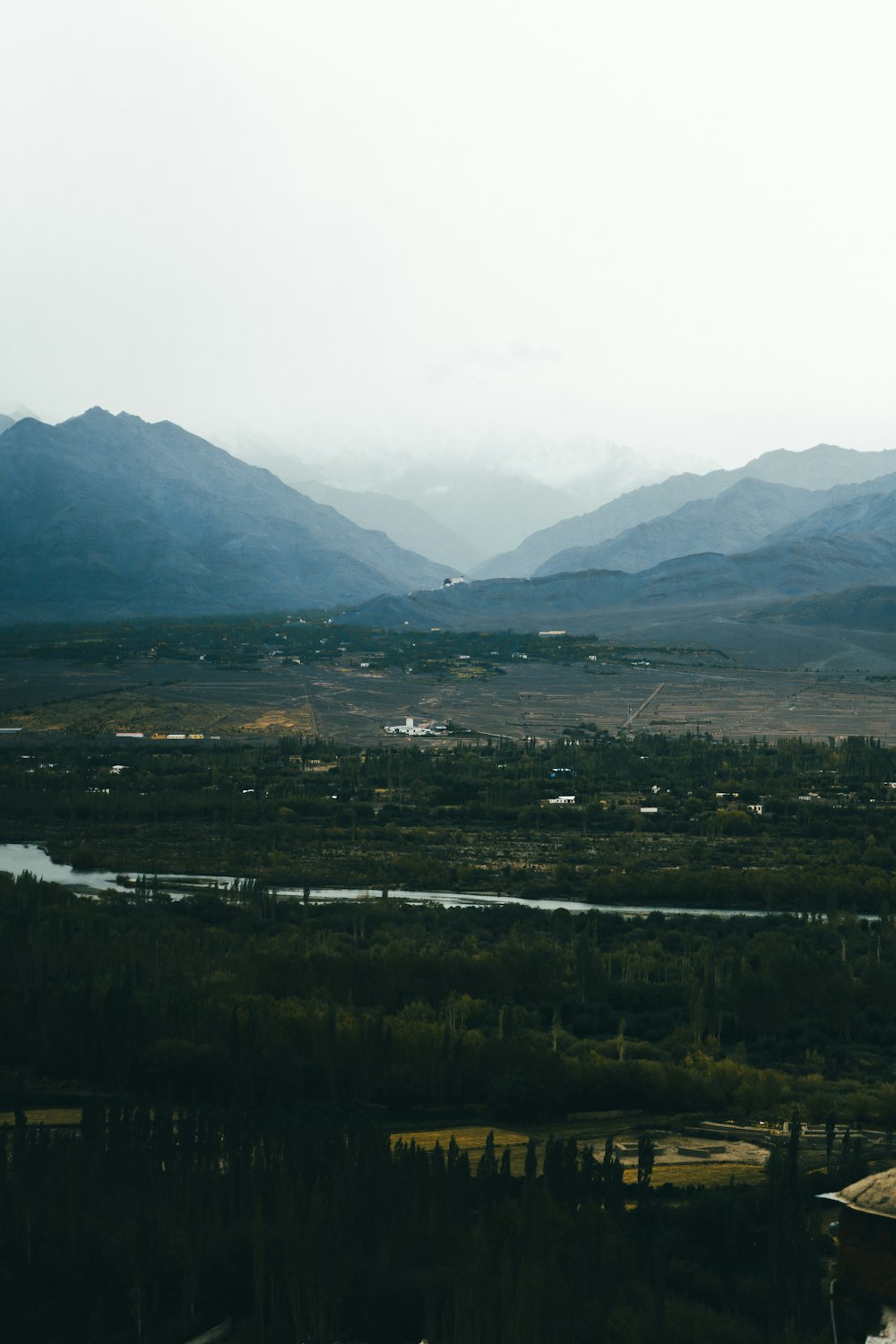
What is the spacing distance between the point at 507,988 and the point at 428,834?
24140 mm

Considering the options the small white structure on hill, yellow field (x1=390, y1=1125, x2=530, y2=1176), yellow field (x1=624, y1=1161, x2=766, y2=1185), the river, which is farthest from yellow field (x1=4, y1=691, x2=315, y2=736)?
yellow field (x1=624, y1=1161, x2=766, y2=1185)

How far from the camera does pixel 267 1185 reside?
2069 centimetres

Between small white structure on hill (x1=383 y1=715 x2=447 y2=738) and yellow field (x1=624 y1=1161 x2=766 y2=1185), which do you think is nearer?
yellow field (x1=624 y1=1161 x2=766 y2=1185)

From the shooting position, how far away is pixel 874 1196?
44.4 ft

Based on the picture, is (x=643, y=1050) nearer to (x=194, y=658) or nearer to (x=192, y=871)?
(x=192, y=871)

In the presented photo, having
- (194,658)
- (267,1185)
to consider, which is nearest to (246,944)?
(267,1185)

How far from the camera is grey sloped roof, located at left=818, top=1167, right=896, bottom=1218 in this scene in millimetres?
13388

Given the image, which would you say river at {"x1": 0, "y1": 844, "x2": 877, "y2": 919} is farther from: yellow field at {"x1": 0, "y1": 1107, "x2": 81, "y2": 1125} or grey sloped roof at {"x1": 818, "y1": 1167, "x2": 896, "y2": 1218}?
grey sloped roof at {"x1": 818, "y1": 1167, "x2": 896, "y2": 1218}

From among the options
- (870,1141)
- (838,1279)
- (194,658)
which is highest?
(194,658)

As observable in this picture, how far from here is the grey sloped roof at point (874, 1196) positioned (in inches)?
527

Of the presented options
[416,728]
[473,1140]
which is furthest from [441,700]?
[473,1140]

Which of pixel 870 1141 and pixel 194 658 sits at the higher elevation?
pixel 194 658

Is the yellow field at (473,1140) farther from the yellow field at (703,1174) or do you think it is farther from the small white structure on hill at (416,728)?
the small white structure on hill at (416,728)

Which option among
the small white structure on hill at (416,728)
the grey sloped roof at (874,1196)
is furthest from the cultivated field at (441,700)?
the grey sloped roof at (874,1196)
